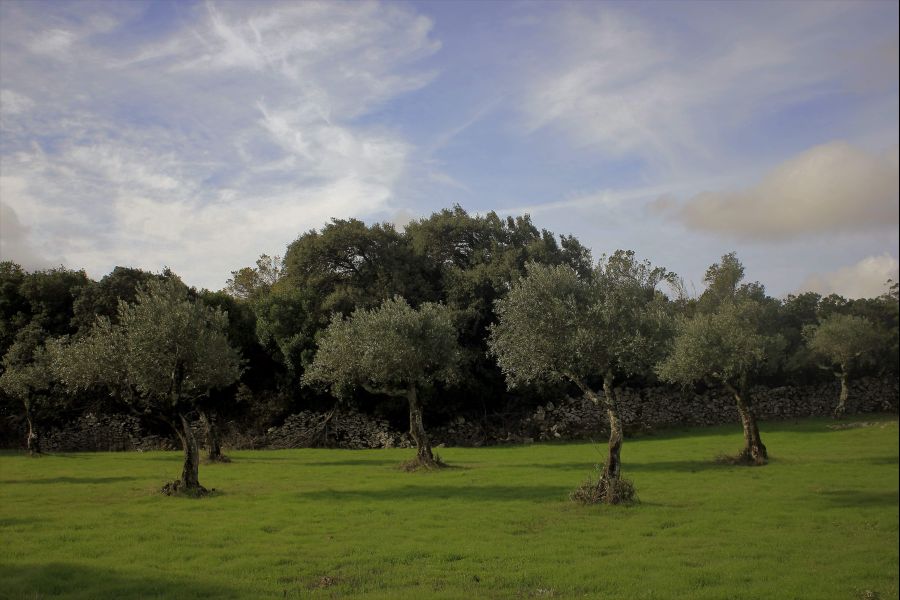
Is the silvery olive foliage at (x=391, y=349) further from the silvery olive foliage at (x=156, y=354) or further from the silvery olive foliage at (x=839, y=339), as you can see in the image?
the silvery olive foliage at (x=839, y=339)

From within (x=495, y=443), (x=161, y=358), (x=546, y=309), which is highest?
(x=546, y=309)

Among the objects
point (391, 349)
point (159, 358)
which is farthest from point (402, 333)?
point (159, 358)

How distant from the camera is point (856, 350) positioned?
49.0 m

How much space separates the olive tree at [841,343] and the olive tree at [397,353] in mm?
30846

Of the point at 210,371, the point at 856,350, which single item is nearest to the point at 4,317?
the point at 210,371

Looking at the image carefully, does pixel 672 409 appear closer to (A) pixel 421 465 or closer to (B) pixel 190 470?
(A) pixel 421 465

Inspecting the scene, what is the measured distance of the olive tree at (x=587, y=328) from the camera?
24094mm

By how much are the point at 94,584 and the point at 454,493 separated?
47.9 feet

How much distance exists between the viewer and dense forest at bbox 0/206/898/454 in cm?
2528

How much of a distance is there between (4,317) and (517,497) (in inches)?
1798

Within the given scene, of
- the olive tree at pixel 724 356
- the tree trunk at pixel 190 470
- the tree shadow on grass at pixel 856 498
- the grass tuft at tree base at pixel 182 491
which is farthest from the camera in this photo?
the olive tree at pixel 724 356

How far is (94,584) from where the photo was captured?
13805 mm

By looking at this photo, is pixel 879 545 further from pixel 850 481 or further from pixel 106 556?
pixel 106 556

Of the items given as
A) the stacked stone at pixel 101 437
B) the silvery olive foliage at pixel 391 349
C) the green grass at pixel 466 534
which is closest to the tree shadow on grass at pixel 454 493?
the green grass at pixel 466 534
